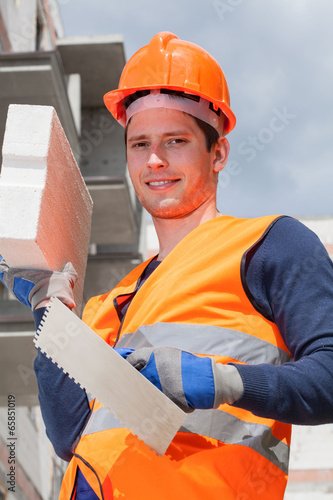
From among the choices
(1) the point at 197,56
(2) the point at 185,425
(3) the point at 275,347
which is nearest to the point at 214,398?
(2) the point at 185,425

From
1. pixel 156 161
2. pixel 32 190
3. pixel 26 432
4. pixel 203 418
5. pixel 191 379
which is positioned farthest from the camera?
pixel 26 432

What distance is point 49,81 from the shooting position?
8336 millimetres

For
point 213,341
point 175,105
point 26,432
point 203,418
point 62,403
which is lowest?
point 26,432

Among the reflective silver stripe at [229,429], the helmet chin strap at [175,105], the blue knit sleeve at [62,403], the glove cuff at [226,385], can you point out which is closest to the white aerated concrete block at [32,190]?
the blue knit sleeve at [62,403]

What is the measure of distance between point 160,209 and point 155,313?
1.53ft

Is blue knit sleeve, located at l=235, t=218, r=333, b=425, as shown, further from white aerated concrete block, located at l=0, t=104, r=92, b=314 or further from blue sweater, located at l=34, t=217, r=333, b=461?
white aerated concrete block, located at l=0, t=104, r=92, b=314

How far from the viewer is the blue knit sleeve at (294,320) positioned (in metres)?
1.38

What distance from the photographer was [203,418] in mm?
1521

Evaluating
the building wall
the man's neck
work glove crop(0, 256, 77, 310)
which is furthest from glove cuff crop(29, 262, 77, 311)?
the building wall

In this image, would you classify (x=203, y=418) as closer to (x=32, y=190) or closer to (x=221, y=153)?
(x=32, y=190)

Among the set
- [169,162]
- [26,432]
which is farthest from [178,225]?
[26,432]

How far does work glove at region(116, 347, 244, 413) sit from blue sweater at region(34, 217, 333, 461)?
35mm

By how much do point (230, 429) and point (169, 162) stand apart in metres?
0.85

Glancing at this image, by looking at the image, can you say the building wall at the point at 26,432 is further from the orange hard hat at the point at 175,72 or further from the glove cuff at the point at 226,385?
the glove cuff at the point at 226,385
